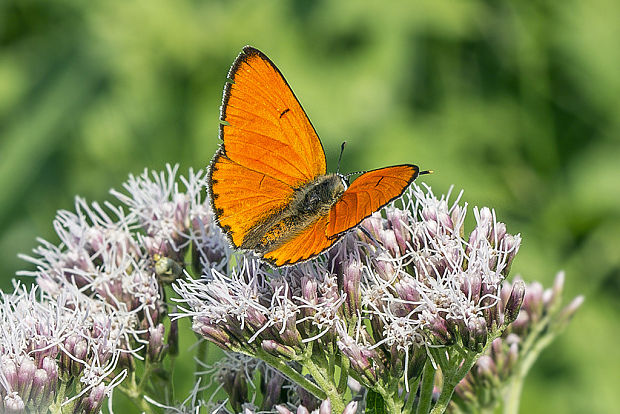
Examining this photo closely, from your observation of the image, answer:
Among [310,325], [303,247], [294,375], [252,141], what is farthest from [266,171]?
[294,375]

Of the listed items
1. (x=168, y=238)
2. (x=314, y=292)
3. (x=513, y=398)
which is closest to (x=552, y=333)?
(x=513, y=398)

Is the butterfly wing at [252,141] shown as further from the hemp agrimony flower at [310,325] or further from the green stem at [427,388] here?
the green stem at [427,388]

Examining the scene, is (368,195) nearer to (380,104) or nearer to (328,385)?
(328,385)

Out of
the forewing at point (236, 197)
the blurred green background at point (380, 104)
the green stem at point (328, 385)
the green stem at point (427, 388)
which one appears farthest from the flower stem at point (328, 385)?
the blurred green background at point (380, 104)

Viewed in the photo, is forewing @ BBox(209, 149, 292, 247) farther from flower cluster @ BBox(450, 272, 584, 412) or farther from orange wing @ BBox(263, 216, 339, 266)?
flower cluster @ BBox(450, 272, 584, 412)

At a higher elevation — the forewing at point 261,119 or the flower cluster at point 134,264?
the forewing at point 261,119

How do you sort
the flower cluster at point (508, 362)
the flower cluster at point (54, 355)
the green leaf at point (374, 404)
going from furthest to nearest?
1. the flower cluster at point (508, 362)
2. the green leaf at point (374, 404)
3. the flower cluster at point (54, 355)

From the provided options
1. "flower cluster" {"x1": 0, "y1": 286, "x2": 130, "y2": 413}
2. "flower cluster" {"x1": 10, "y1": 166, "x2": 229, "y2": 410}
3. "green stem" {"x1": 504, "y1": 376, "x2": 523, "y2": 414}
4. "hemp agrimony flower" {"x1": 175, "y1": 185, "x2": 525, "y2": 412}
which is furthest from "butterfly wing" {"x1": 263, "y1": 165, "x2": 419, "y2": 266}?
"green stem" {"x1": 504, "y1": 376, "x2": 523, "y2": 414}
